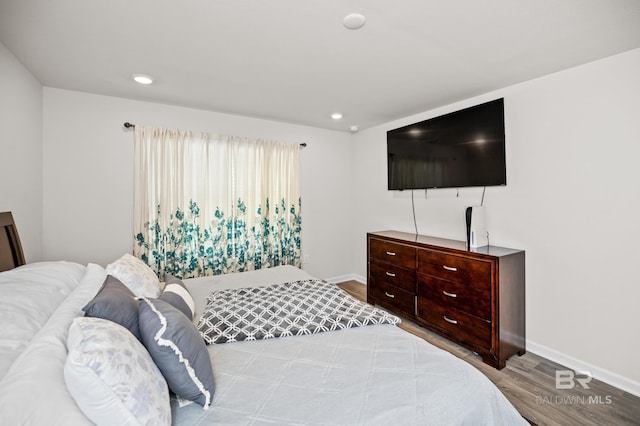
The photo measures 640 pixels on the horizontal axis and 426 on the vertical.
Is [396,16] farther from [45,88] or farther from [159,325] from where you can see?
[45,88]

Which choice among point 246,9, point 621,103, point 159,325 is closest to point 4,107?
point 246,9

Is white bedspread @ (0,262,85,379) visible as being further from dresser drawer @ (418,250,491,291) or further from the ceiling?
dresser drawer @ (418,250,491,291)

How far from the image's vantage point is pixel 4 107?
78.8 inches

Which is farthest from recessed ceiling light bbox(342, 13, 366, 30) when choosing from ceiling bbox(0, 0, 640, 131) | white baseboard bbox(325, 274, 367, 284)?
white baseboard bbox(325, 274, 367, 284)

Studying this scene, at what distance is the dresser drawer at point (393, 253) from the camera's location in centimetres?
318

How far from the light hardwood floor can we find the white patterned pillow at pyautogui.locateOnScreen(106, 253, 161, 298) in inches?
105

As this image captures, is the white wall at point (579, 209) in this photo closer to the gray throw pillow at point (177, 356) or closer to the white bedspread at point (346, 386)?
the white bedspread at point (346, 386)

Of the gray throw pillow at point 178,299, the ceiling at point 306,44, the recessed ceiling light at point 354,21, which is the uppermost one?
the ceiling at point 306,44

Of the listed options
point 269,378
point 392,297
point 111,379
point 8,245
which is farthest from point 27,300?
point 392,297

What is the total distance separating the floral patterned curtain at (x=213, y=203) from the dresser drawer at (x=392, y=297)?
4.00 ft

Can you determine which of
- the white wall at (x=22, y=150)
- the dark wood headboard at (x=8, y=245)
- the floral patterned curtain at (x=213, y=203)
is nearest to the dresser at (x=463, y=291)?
the floral patterned curtain at (x=213, y=203)

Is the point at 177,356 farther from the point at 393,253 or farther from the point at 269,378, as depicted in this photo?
the point at 393,253

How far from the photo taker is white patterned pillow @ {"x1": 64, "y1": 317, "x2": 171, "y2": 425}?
844mm

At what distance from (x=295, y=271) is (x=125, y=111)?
8.32 ft
